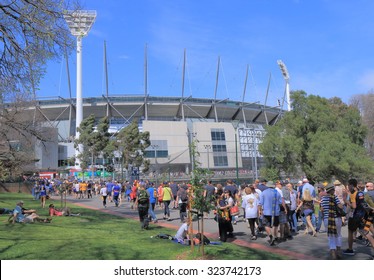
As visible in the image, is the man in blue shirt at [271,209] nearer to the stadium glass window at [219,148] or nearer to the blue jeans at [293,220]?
the blue jeans at [293,220]

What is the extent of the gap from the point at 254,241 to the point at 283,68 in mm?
A: 92598

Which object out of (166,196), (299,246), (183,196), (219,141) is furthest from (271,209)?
(219,141)

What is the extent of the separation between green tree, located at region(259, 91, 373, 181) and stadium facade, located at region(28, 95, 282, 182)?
3525cm

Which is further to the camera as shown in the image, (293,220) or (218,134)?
(218,134)

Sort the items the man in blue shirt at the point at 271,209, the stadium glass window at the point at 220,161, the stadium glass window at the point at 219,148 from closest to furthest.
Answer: the man in blue shirt at the point at 271,209 → the stadium glass window at the point at 220,161 → the stadium glass window at the point at 219,148

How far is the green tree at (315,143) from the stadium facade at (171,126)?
116 feet

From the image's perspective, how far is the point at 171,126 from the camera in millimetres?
71750

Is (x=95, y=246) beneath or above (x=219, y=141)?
beneath

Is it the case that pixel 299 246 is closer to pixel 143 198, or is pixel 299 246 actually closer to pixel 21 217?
pixel 143 198

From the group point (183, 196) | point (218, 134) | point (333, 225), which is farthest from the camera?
point (218, 134)

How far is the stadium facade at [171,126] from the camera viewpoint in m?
69.3

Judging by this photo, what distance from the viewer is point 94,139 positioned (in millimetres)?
45094

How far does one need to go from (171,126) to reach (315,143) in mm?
46154

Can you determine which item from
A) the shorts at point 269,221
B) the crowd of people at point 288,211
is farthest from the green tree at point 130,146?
the shorts at point 269,221
